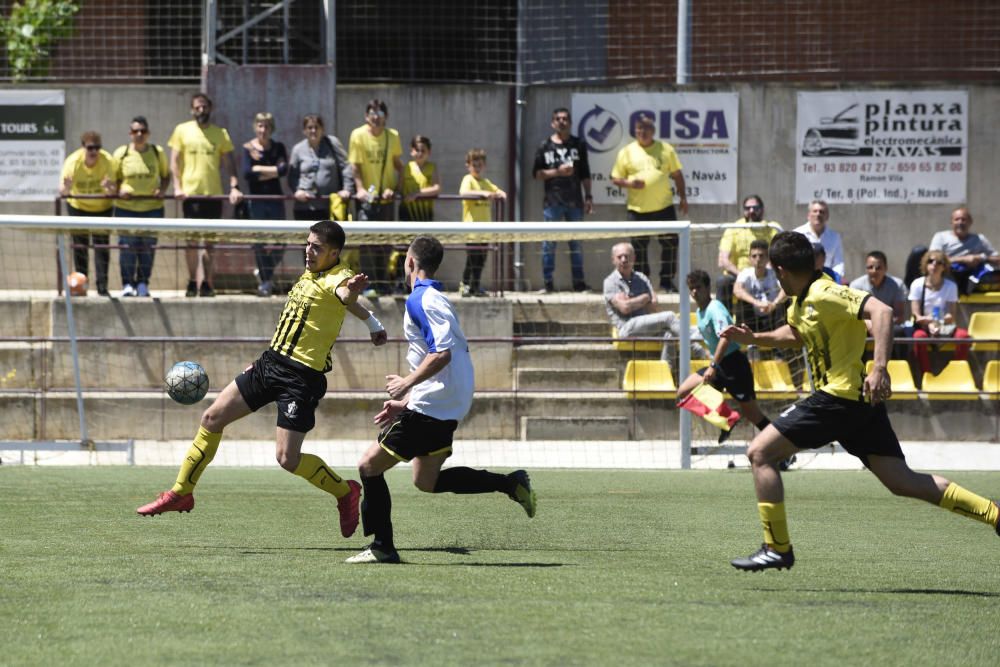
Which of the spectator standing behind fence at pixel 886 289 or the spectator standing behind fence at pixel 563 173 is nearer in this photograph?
the spectator standing behind fence at pixel 886 289

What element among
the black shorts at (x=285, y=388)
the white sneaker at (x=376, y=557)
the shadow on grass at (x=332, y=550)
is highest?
the black shorts at (x=285, y=388)

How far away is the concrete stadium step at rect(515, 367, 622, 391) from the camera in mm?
16406

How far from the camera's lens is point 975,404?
1616cm

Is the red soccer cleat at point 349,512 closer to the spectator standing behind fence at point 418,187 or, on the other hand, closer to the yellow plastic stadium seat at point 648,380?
the yellow plastic stadium seat at point 648,380

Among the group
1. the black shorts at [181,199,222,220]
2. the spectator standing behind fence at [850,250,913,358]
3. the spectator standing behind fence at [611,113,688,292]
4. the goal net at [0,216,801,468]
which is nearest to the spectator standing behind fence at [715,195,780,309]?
the goal net at [0,216,801,468]

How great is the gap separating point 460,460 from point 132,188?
18.0 feet

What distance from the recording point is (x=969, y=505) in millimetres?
7125

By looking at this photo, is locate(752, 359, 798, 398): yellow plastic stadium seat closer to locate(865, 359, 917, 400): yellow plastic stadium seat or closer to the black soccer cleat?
locate(865, 359, 917, 400): yellow plastic stadium seat

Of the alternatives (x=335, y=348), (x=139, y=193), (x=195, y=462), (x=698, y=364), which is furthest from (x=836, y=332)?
(x=139, y=193)

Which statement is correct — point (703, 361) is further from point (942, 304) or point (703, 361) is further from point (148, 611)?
point (148, 611)

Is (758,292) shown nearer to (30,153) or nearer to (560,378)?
(560,378)

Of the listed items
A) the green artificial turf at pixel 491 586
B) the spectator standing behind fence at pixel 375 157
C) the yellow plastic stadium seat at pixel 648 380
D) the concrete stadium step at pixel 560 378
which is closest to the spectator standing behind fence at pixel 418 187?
the spectator standing behind fence at pixel 375 157

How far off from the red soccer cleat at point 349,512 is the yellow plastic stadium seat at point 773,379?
313 inches

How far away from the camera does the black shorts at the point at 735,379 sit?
13281 mm
